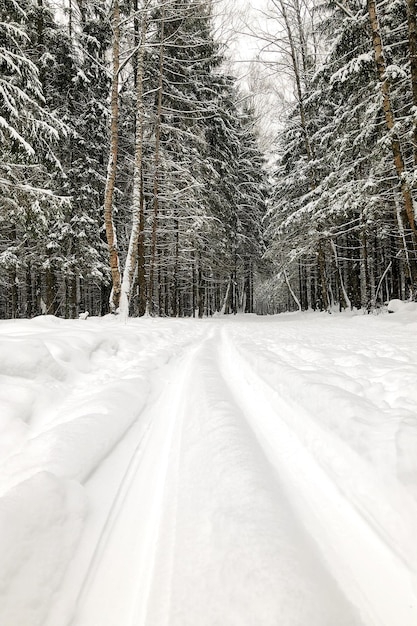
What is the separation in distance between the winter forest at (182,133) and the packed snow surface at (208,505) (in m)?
6.77

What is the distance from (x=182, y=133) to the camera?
36.8 feet

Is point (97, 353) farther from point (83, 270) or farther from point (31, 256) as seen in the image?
point (31, 256)

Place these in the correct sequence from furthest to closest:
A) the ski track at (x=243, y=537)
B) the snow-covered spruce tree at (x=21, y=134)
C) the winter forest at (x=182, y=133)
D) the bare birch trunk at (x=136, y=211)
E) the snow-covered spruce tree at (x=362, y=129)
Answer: the bare birch trunk at (x=136, y=211), the winter forest at (x=182, y=133), the snow-covered spruce tree at (x=362, y=129), the snow-covered spruce tree at (x=21, y=134), the ski track at (x=243, y=537)

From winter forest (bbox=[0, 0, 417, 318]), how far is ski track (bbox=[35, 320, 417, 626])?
23.6ft

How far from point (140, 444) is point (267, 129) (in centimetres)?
2449

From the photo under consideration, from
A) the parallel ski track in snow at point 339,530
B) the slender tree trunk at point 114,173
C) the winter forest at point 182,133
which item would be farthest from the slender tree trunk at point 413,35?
the parallel ski track in snow at point 339,530

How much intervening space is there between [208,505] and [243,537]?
0.21 meters

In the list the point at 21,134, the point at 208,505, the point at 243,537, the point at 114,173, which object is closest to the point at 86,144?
the point at 21,134

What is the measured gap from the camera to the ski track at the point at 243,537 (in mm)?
718

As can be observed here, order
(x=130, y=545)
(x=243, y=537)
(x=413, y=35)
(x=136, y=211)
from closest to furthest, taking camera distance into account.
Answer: (x=243, y=537) < (x=130, y=545) < (x=413, y=35) < (x=136, y=211)

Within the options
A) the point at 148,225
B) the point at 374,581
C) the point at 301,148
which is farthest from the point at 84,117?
the point at 374,581

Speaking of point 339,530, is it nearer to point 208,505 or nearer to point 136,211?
point 208,505

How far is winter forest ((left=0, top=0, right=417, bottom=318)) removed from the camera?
8.11 m

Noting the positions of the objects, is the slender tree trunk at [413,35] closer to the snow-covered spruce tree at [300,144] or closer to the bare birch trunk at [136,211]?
the snow-covered spruce tree at [300,144]
